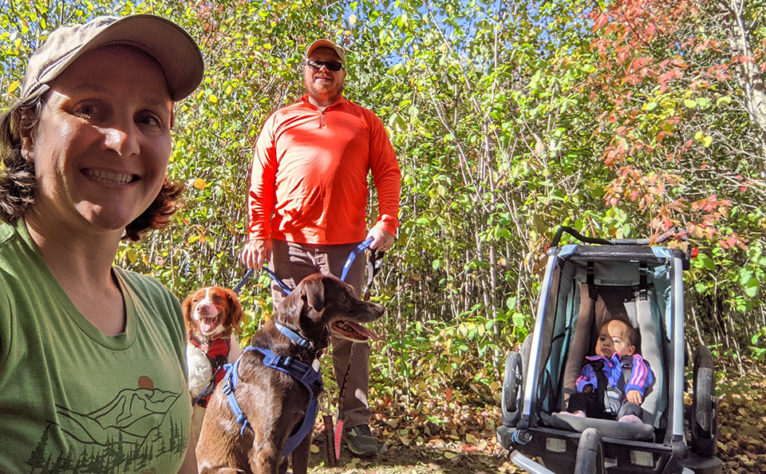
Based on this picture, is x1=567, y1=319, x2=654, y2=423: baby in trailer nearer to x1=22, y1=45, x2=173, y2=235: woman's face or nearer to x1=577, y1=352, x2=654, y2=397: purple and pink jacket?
x1=577, y1=352, x2=654, y2=397: purple and pink jacket

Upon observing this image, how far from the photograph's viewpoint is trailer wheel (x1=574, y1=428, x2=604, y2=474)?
8.84 ft

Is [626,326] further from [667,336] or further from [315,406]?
[315,406]

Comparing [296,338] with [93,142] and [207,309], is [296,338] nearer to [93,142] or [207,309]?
[207,309]

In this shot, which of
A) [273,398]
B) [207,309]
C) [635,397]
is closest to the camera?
[273,398]

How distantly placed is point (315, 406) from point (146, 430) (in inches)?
71.9

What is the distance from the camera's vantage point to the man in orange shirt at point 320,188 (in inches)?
129

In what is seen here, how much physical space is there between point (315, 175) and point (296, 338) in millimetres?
1048

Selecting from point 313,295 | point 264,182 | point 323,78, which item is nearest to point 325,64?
point 323,78

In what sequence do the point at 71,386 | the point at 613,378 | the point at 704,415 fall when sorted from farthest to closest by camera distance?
the point at 613,378
the point at 704,415
the point at 71,386

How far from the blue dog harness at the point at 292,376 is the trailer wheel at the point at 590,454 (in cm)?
138

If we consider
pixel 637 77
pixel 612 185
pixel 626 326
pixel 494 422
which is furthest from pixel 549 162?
pixel 494 422

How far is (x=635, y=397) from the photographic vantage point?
3.54 metres

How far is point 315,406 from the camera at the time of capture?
8.84 ft

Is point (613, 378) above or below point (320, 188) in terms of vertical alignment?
below
